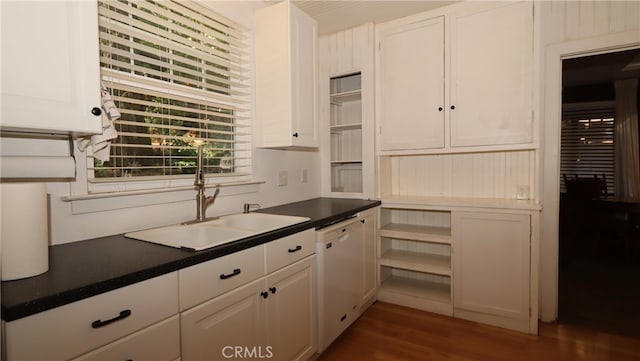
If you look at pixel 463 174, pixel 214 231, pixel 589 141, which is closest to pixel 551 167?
pixel 463 174

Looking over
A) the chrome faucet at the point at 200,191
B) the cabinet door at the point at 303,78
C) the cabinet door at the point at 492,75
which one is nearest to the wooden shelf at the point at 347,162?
the cabinet door at the point at 303,78

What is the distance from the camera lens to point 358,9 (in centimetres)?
266

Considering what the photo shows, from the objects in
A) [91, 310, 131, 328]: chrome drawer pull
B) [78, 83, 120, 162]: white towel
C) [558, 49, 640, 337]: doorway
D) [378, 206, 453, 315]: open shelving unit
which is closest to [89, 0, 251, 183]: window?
[78, 83, 120, 162]: white towel

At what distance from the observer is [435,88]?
268 cm

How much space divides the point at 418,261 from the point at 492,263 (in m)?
0.59

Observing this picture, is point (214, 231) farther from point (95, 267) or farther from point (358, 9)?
point (358, 9)

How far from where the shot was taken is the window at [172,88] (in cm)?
163

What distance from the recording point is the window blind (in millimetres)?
5125

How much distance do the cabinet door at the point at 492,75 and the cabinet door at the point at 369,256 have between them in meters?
0.92

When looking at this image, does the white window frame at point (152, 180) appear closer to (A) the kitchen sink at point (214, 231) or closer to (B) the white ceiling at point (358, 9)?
(A) the kitchen sink at point (214, 231)

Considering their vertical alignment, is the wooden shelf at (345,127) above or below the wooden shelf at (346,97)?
below

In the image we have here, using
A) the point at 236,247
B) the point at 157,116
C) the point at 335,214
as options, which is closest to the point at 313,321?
the point at 335,214

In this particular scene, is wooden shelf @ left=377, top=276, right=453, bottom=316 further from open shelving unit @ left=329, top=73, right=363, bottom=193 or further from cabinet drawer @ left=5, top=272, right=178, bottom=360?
cabinet drawer @ left=5, top=272, right=178, bottom=360

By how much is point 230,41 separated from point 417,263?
227 centimetres
